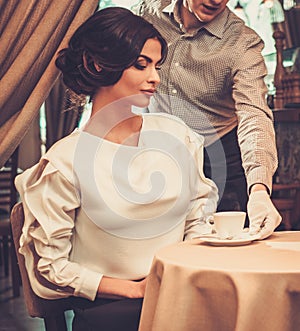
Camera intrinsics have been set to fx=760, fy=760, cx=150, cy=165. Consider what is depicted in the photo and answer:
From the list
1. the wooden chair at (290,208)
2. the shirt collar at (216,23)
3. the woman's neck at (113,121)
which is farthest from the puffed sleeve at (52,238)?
the wooden chair at (290,208)

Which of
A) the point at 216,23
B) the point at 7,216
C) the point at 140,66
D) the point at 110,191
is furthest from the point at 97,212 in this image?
the point at 7,216

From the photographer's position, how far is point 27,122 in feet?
8.46

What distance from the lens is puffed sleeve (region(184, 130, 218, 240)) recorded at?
2359 millimetres

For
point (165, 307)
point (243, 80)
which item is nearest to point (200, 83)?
point (243, 80)

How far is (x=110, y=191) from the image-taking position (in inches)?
86.5

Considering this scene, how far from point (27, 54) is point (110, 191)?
0.67 meters

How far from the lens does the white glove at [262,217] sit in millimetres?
2188

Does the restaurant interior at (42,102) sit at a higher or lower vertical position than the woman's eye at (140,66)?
lower

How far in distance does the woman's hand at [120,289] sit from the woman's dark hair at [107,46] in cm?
59

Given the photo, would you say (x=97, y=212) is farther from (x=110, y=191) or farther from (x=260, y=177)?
(x=260, y=177)

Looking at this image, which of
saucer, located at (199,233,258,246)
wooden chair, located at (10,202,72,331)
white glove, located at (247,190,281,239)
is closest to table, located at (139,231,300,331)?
saucer, located at (199,233,258,246)

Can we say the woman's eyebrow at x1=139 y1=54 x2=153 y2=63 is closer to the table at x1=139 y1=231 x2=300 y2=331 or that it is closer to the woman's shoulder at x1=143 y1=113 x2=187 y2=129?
the woman's shoulder at x1=143 y1=113 x2=187 y2=129

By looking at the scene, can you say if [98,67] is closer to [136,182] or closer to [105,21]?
[105,21]

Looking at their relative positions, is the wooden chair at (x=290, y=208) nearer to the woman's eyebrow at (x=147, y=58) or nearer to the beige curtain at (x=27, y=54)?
the beige curtain at (x=27, y=54)
